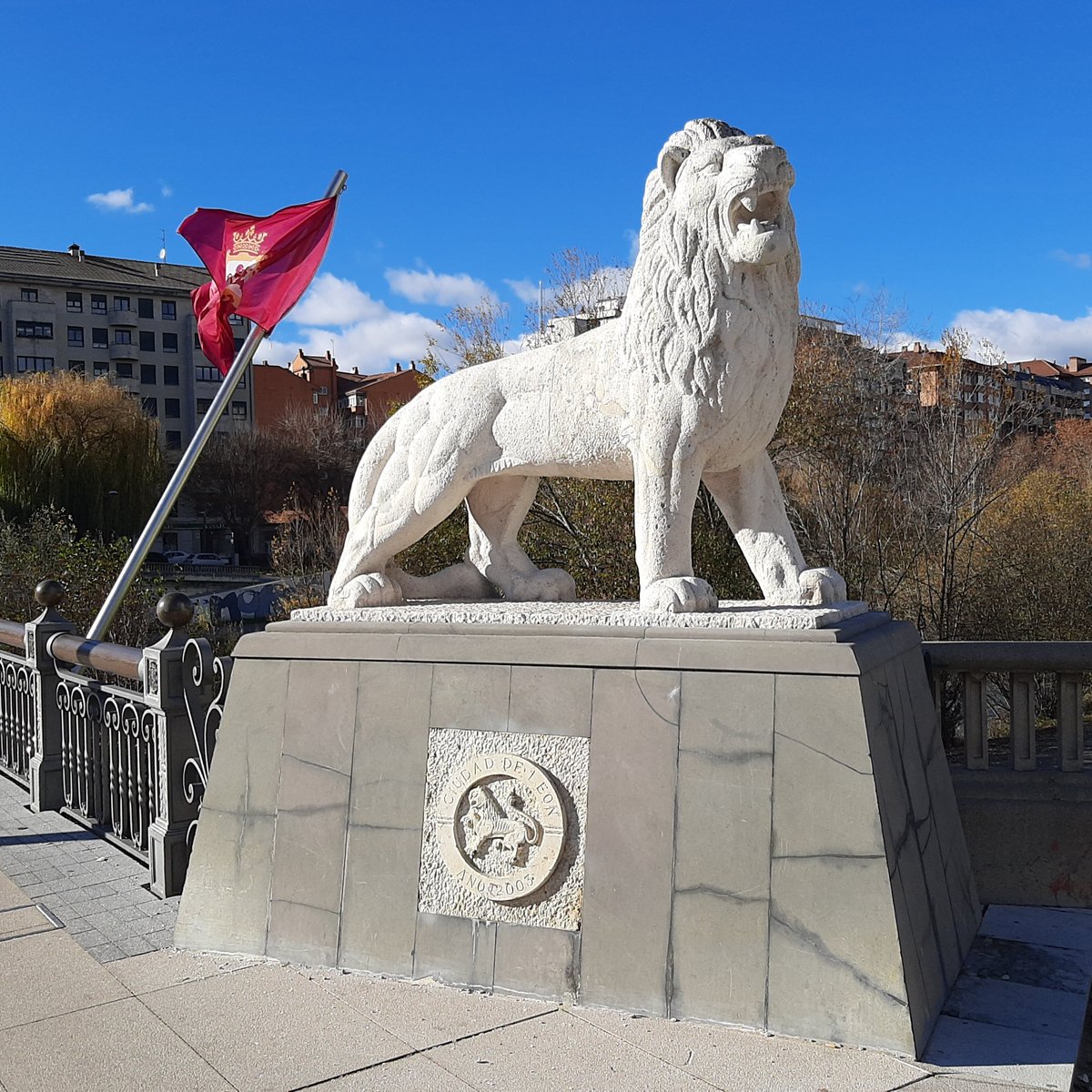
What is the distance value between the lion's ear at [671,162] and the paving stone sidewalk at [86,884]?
338 cm

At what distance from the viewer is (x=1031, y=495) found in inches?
573

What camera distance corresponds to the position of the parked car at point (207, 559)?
42438 mm

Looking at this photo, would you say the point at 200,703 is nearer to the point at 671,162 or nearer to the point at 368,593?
the point at 368,593

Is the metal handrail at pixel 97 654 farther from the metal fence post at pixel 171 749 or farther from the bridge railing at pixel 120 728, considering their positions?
the metal fence post at pixel 171 749

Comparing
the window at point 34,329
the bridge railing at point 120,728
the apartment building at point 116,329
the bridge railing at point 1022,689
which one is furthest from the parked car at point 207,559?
the bridge railing at point 1022,689

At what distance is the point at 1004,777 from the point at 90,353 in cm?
5468

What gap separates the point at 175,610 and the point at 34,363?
52.2 meters

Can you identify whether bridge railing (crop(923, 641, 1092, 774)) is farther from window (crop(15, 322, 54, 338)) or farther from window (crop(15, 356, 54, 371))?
window (crop(15, 322, 54, 338))

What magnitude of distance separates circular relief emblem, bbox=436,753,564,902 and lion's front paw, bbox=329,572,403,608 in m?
0.86

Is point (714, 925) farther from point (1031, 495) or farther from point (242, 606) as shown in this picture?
point (242, 606)

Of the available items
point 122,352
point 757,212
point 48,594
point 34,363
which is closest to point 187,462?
point 48,594

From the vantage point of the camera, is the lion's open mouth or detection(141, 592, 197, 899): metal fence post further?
detection(141, 592, 197, 899): metal fence post

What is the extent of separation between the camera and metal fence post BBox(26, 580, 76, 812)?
649cm

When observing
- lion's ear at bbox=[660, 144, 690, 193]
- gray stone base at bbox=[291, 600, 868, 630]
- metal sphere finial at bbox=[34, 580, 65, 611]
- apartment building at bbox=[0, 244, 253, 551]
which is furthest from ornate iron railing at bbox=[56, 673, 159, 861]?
apartment building at bbox=[0, 244, 253, 551]
